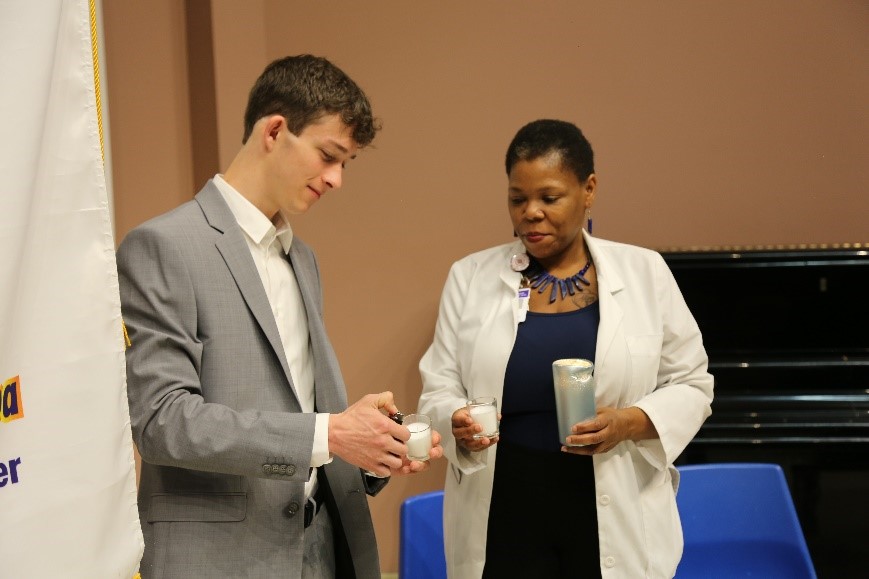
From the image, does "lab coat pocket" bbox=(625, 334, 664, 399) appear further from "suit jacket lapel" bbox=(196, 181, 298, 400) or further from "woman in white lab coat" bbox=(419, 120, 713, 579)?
"suit jacket lapel" bbox=(196, 181, 298, 400)

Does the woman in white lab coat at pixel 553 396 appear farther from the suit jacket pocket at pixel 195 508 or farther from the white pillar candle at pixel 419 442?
the suit jacket pocket at pixel 195 508

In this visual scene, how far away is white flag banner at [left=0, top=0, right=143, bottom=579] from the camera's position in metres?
1.10

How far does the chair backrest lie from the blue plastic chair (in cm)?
75

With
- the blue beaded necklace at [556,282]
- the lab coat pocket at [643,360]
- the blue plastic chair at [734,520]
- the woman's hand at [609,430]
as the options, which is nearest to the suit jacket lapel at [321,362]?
the woman's hand at [609,430]

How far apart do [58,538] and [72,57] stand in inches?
25.5

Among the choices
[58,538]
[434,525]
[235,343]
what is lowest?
[434,525]

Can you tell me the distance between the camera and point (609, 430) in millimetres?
2062

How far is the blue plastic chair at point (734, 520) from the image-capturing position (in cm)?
270

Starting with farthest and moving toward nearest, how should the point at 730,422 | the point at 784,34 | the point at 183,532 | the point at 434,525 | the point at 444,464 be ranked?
the point at 444,464, the point at 784,34, the point at 730,422, the point at 434,525, the point at 183,532

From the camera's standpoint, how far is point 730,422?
3242 millimetres

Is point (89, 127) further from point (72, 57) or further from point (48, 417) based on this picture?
point (48, 417)

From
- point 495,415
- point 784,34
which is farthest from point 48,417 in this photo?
point 784,34

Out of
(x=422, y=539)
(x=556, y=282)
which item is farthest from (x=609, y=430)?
(x=422, y=539)

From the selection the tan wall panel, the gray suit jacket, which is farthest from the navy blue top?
the tan wall panel
